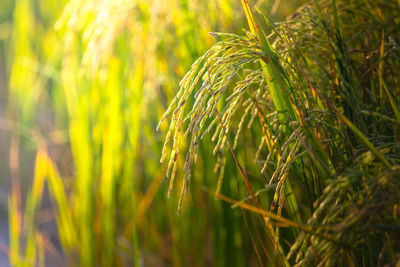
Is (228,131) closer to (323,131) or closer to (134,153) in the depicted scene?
(323,131)

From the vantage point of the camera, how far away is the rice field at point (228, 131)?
65cm

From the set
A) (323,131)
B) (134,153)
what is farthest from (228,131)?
(134,153)

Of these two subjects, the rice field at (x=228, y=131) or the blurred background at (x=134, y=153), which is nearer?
the rice field at (x=228, y=131)

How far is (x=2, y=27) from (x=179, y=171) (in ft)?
7.34

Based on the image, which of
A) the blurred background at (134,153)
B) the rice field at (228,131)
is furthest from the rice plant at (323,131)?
the blurred background at (134,153)

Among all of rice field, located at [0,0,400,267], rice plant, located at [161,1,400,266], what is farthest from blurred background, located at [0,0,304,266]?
rice plant, located at [161,1,400,266]

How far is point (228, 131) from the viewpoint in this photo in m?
0.98

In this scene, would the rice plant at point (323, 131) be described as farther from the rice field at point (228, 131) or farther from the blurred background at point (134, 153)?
the blurred background at point (134, 153)

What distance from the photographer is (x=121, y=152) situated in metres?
1.64

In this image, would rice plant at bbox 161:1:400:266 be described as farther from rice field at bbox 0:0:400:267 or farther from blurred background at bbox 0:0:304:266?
blurred background at bbox 0:0:304:266

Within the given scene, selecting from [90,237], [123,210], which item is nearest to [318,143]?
[90,237]

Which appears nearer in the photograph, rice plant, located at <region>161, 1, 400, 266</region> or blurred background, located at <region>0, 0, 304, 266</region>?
rice plant, located at <region>161, 1, 400, 266</region>

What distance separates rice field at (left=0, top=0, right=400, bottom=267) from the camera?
25.5 inches

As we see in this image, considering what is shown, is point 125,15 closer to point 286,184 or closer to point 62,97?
point 286,184
